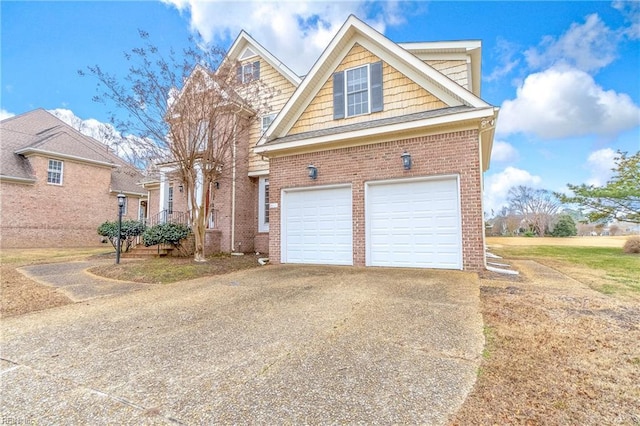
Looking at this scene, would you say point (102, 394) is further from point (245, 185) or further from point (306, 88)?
point (245, 185)

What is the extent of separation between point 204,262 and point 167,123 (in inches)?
184

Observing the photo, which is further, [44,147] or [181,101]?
[44,147]

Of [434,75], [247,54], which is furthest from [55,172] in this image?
[434,75]

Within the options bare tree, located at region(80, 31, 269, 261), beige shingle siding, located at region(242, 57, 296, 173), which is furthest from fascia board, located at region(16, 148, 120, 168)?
beige shingle siding, located at region(242, 57, 296, 173)

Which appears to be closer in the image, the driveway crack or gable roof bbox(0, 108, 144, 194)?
the driveway crack

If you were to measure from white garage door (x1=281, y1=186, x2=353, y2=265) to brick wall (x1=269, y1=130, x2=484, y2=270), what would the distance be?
26 cm

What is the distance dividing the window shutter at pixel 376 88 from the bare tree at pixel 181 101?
4.58 m

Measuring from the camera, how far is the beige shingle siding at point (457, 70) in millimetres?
9641

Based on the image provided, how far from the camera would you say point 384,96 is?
8.92m

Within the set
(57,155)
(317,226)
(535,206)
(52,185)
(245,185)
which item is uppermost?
(57,155)

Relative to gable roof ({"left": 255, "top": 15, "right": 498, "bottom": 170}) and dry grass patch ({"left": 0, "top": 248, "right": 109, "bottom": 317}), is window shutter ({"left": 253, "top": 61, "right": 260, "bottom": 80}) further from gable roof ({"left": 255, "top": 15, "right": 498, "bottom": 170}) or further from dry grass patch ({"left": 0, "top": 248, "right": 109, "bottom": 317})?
dry grass patch ({"left": 0, "top": 248, "right": 109, "bottom": 317})

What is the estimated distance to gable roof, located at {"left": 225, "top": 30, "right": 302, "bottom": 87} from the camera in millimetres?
13223

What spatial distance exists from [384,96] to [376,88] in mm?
367

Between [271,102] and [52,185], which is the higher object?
[271,102]
